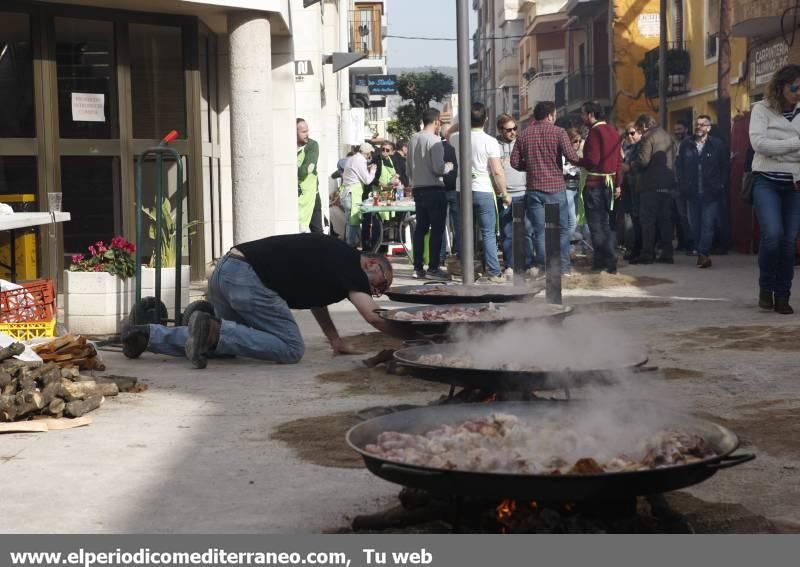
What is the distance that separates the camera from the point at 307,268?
25.9ft

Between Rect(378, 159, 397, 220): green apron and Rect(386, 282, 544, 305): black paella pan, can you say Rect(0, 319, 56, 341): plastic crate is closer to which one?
Rect(386, 282, 544, 305): black paella pan

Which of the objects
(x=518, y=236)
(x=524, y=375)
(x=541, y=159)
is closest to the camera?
(x=524, y=375)

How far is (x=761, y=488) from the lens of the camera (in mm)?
4895

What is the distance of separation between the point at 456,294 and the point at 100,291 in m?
3.26

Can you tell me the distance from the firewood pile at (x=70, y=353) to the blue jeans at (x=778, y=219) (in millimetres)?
5517

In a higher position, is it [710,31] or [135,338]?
[710,31]

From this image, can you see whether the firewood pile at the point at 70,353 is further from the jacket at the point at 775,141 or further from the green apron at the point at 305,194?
the green apron at the point at 305,194

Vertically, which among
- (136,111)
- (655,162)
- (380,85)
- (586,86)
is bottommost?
(655,162)

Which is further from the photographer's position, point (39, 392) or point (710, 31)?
point (710, 31)

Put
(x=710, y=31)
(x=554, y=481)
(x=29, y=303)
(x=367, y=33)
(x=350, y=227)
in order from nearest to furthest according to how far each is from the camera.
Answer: (x=554, y=481)
(x=29, y=303)
(x=350, y=227)
(x=710, y=31)
(x=367, y=33)

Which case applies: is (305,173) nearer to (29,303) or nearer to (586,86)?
(29,303)

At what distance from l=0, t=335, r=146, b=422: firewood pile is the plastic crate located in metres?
1.35

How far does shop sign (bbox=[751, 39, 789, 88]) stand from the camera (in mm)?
23266

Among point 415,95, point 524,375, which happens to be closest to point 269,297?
point 524,375
